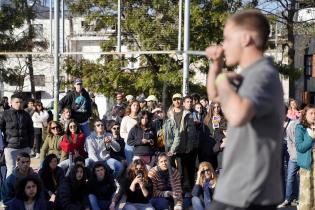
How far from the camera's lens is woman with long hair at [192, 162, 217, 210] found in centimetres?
877

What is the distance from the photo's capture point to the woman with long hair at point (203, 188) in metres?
8.77

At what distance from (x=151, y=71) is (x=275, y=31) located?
682 cm

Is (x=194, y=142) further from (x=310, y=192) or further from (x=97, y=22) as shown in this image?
(x=97, y=22)

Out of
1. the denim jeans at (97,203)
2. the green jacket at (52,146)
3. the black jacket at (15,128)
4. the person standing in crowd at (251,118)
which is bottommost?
the denim jeans at (97,203)

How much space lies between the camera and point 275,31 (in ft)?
76.5

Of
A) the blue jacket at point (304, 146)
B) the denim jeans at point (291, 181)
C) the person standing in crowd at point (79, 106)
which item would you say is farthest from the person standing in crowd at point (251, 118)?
the person standing in crowd at point (79, 106)

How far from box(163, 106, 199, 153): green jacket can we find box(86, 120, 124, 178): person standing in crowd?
0.86m

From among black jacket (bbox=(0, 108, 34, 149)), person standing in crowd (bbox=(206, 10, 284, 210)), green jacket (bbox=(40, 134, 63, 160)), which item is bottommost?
green jacket (bbox=(40, 134, 63, 160))

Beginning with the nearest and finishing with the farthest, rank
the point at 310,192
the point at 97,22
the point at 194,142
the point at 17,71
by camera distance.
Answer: the point at 310,192 < the point at 194,142 < the point at 97,22 < the point at 17,71

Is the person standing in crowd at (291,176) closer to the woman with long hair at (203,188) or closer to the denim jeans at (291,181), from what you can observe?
the denim jeans at (291,181)

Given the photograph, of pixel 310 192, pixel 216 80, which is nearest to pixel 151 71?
pixel 310 192

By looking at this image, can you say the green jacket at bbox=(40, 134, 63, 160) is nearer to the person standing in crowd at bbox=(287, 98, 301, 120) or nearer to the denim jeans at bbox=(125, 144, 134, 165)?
the denim jeans at bbox=(125, 144, 134, 165)

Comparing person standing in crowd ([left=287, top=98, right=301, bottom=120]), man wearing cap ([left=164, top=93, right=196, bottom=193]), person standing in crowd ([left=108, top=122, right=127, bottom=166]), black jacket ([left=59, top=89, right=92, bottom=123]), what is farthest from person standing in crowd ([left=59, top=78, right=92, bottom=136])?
person standing in crowd ([left=287, top=98, right=301, bottom=120])

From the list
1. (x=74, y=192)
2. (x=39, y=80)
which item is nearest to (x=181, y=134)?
(x=74, y=192)
